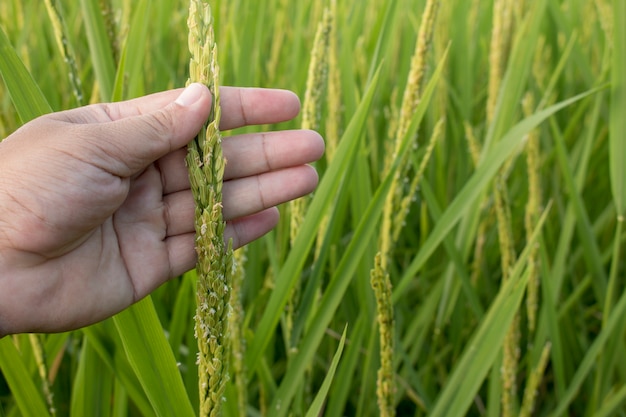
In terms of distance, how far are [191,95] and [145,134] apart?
0.32ft

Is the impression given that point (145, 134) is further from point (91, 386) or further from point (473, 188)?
point (473, 188)

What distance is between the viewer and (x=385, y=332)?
93 cm

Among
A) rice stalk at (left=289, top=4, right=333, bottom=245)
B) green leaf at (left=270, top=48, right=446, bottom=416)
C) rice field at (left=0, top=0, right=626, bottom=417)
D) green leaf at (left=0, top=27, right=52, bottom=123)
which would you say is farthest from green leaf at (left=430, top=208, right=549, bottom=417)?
green leaf at (left=0, top=27, right=52, bottom=123)

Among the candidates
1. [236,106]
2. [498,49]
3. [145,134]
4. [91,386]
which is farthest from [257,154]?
[498,49]

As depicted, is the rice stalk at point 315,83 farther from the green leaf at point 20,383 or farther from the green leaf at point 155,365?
the green leaf at point 20,383

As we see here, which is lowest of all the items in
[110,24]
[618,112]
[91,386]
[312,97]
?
[91,386]

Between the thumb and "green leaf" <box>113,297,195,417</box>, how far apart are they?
219 millimetres

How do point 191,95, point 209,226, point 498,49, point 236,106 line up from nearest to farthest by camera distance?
1. point 209,226
2. point 191,95
3. point 236,106
4. point 498,49

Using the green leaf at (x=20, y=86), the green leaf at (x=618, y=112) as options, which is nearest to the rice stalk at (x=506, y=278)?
the green leaf at (x=618, y=112)

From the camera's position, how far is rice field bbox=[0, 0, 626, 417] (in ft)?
3.51

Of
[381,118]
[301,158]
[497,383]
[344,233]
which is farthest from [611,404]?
[381,118]

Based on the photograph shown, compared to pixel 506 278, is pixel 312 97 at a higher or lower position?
higher

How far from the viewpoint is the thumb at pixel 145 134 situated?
2.89ft

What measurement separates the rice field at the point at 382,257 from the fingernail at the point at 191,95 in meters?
0.24
